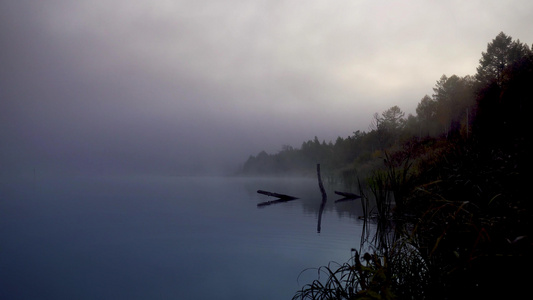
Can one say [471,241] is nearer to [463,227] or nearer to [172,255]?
[463,227]

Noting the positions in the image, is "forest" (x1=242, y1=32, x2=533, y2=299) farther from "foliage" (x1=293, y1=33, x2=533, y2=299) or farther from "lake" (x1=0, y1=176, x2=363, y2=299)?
"lake" (x1=0, y1=176, x2=363, y2=299)

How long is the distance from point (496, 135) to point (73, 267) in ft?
34.3

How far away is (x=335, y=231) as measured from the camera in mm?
11836

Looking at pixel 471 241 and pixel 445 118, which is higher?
pixel 445 118

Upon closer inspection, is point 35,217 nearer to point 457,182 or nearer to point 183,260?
point 183,260

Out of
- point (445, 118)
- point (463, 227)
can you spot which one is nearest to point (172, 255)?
point (463, 227)

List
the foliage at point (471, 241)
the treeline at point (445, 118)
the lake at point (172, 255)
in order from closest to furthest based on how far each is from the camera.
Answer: the foliage at point (471, 241), the lake at point (172, 255), the treeline at point (445, 118)

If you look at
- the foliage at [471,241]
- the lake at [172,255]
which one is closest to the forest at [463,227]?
the foliage at [471,241]

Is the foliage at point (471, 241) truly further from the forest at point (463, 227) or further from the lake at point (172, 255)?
the lake at point (172, 255)

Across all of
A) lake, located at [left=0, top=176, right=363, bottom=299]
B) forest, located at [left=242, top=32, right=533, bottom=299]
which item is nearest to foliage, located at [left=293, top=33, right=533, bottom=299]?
forest, located at [left=242, top=32, right=533, bottom=299]

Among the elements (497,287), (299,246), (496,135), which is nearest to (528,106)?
(497,287)

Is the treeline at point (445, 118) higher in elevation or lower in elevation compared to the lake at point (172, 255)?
higher

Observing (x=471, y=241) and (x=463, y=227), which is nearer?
(x=471, y=241)

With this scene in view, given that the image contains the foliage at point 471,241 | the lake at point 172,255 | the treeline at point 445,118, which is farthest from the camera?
the treeline at point 445,118
